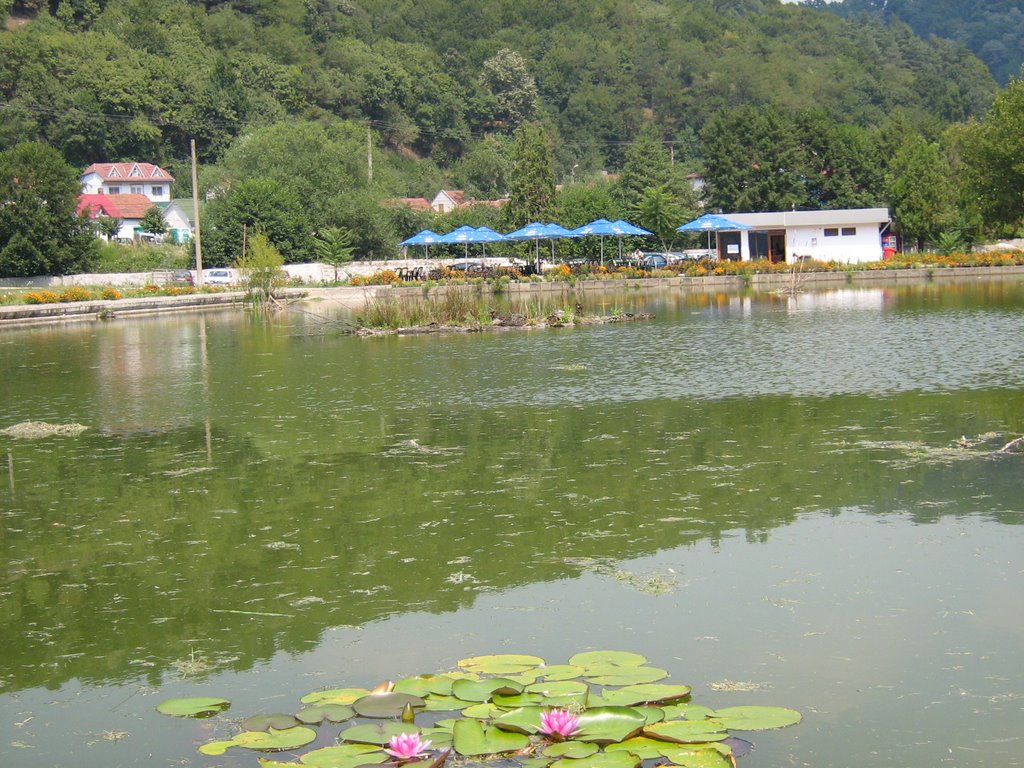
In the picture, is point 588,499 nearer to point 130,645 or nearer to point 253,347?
point 130,645

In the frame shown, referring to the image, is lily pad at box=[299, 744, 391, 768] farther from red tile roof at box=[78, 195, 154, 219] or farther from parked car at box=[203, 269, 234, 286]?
red tile roof at box=[78, 195, 154, 219]

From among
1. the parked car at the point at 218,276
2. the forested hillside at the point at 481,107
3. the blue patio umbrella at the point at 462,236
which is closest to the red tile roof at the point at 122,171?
the forested hillside at the point at 481,107

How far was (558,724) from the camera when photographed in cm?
497

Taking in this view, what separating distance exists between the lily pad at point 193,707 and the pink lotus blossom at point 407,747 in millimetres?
1160

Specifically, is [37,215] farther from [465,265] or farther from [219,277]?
[465,265]

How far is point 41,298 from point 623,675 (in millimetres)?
36093

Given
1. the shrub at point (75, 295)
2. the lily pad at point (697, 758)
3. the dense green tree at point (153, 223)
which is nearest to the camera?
the lily pad at point (697, 758)

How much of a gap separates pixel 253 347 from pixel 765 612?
749 inches

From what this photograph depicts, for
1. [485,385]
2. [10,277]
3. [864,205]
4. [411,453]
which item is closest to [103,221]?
[10,277]

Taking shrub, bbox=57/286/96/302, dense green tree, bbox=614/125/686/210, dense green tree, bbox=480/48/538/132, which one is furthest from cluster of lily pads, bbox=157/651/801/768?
dense green tree, bbox=480/48/538/132

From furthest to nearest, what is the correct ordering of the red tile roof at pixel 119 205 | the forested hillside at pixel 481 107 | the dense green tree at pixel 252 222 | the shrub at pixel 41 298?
the red tile roof at pixel 119 205 < the forested hillside at pixel 481 107 < the dense green tree at pixel 252 222 < the shrub at pixel 41 298

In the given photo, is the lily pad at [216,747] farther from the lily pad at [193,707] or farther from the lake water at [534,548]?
the lily pad at [193,707]

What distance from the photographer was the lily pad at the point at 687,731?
16.3 feet

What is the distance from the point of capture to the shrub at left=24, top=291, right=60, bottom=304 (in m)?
37.8
